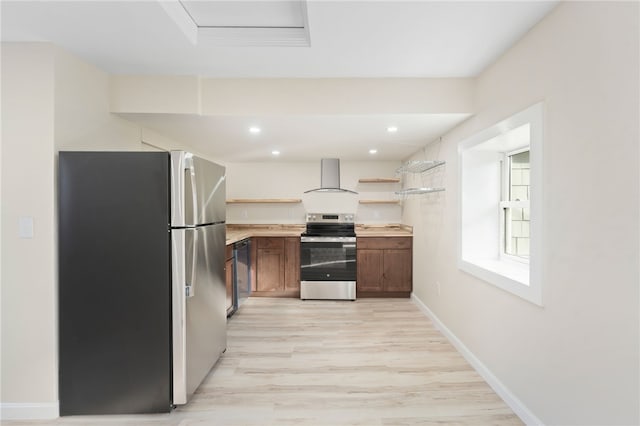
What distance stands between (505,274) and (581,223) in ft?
2.84

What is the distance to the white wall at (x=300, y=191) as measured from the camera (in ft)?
17.5

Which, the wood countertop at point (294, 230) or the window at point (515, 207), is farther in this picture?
the wood countertop at point (294, 230)

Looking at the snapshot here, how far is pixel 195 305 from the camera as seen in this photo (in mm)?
2211

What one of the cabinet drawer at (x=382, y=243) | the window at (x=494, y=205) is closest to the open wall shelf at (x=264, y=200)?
the cabinet drawer at (x=382, y=243)

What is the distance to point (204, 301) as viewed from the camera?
2.36 meters

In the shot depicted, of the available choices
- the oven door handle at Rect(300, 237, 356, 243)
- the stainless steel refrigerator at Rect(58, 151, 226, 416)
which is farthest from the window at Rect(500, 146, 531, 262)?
the stainless steel refrigerator at Rect(58, 151, 226, 416)

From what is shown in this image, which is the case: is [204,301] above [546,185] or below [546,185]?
below

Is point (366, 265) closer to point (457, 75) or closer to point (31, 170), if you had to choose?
point (457, 75)

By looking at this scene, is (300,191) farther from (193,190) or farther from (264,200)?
(193,190)

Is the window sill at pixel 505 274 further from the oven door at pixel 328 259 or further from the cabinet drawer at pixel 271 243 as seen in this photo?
the cabinet drawer at pixel 271 243

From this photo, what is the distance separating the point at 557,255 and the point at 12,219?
125 inches

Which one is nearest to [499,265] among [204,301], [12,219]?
[204,301]

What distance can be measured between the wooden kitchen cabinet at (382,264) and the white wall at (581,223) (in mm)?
2322

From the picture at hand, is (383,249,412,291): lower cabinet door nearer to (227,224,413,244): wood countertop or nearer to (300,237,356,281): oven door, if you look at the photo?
(227,224,413,244): wood countertop
